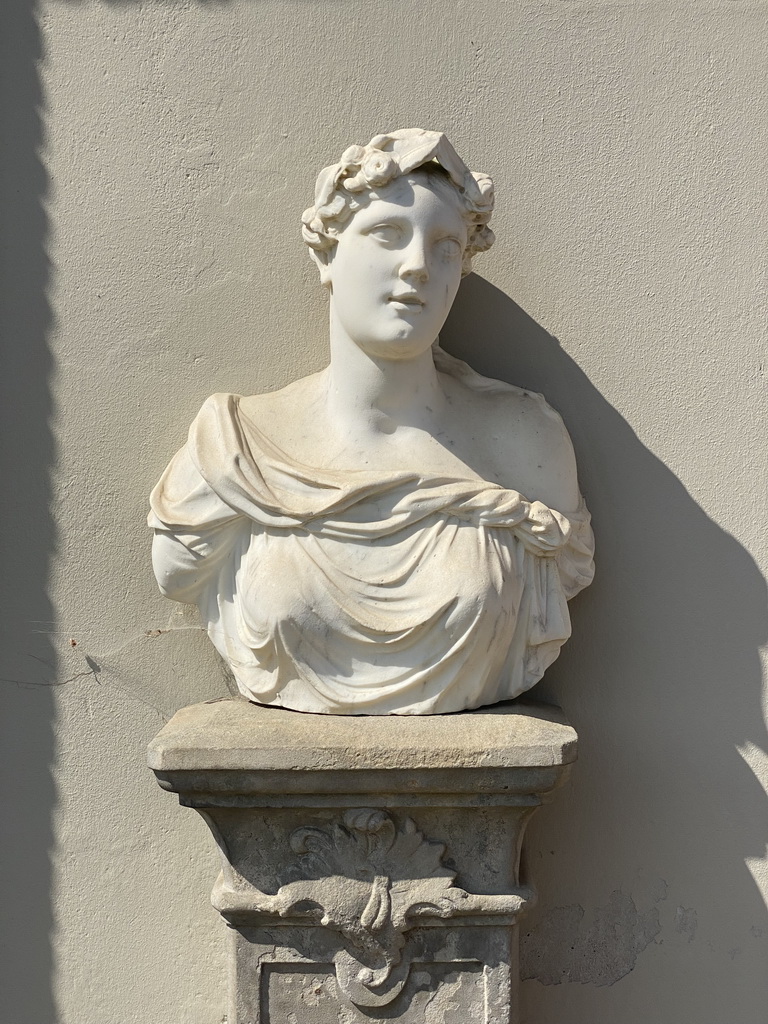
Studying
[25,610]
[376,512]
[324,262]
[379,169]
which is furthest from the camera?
[25,610]

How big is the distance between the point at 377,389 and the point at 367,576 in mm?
437

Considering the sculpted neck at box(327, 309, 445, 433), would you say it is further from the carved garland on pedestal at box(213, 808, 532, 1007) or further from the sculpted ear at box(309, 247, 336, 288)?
the carved garland on pedestal at box(213, 808, 532, 1007)

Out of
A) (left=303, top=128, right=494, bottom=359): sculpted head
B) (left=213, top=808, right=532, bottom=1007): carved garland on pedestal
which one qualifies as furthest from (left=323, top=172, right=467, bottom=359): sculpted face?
(left=213, top=808, right=532, bottom=1007): carved garland on pedestal

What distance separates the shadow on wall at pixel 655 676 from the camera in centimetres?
325

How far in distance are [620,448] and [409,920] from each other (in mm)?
1265

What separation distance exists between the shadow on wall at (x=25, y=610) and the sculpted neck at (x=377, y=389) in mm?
775

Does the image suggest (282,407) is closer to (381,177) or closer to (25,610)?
(381,177)

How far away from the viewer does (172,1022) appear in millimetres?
3242

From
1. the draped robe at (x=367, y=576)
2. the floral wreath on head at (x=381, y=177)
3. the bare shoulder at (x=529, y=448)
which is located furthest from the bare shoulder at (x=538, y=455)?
the floral wreath on head at (x=381, y=177)

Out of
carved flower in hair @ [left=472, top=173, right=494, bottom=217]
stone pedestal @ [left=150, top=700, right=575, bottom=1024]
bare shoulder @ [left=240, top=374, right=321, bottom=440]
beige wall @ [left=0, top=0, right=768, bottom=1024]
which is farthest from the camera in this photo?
beige wall @ [left=0, top=0, right=768, bottom=1024]

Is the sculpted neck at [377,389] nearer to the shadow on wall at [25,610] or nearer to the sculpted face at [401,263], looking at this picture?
the sculpted face at [401,263]

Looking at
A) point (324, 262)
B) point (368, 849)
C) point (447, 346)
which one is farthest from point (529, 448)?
point (368, 849)

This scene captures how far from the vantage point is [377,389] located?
2.93 meters

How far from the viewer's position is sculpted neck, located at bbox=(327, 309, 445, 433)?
2.92 m
